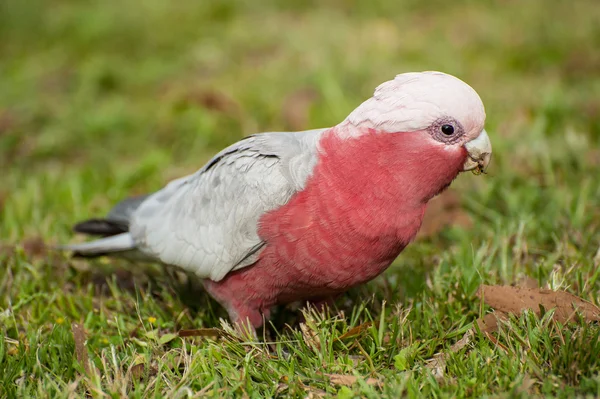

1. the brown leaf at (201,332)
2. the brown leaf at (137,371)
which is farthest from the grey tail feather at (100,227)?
the brown leaf at (137,371)

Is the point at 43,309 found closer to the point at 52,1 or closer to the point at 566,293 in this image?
the point at 566,293

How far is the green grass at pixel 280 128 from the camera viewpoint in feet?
8.79

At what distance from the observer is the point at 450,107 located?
8.48ft

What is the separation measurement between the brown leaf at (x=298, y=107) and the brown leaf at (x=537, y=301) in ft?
8.66

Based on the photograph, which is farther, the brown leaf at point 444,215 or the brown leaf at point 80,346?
the brown leaf at point 444,215

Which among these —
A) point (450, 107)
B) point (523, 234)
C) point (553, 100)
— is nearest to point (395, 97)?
point (450, 107)

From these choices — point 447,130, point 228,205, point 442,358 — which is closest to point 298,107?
point 228,205

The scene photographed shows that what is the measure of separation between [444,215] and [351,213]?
62.5 inches

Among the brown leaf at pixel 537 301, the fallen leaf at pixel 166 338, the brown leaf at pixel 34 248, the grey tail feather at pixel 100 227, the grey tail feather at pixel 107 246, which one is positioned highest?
the grey tail feather at pixel 100 227

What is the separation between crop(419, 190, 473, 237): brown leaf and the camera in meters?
4.04

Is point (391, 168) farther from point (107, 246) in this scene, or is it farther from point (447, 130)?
point (107, 246)

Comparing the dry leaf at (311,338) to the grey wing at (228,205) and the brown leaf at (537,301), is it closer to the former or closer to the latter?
the grey wing at (228,205)

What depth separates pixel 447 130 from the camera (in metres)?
2.63

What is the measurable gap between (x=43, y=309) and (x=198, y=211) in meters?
1.02
